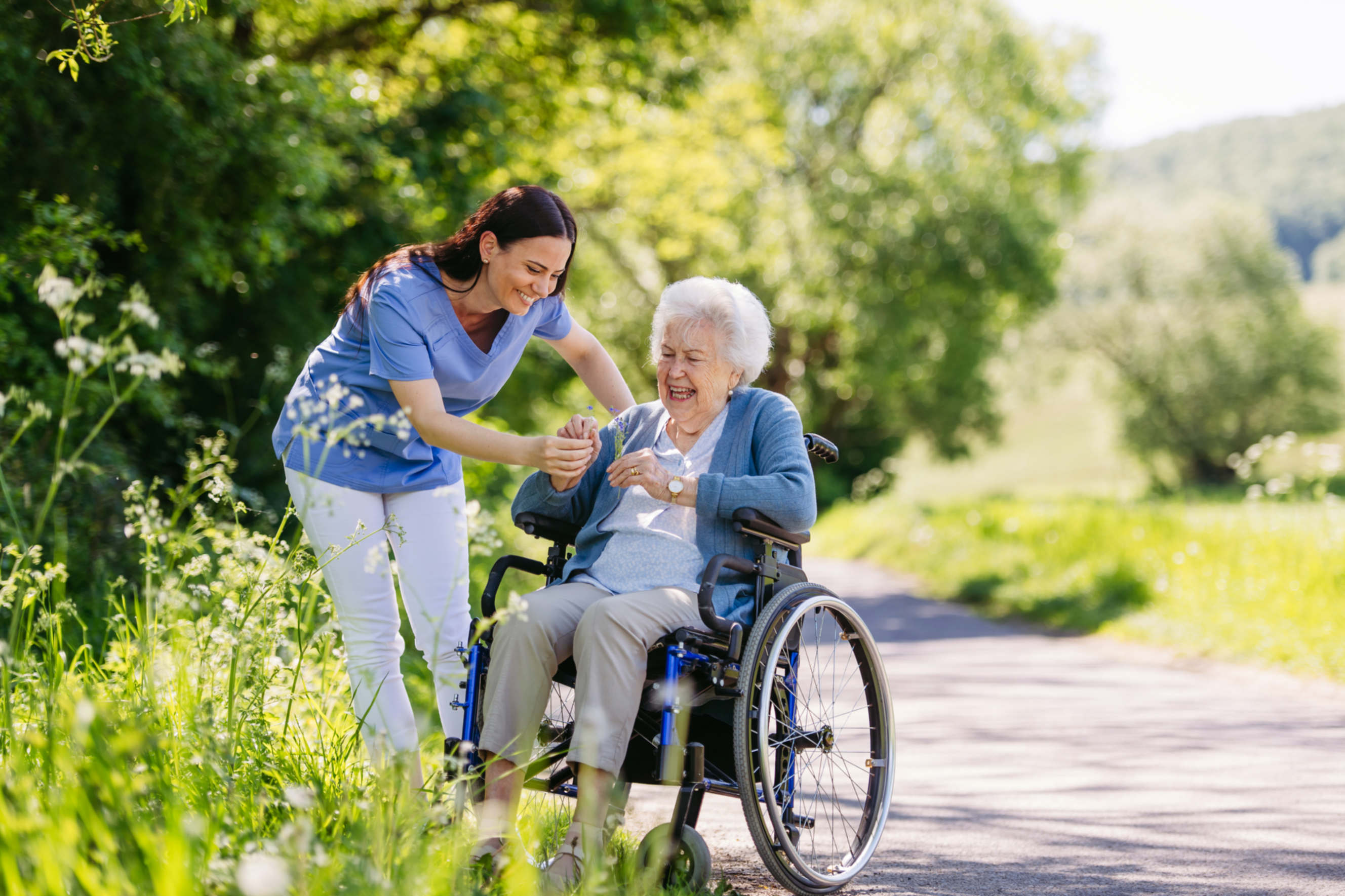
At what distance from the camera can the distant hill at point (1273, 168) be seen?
10350 cm

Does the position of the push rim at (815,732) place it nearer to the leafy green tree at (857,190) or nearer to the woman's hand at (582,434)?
the woman's hand at (582,434)

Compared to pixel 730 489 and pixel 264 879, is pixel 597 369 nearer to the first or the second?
pixel 730 489

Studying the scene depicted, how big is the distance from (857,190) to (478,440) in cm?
1762

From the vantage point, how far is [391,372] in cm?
280

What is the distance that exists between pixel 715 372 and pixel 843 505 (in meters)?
20.3

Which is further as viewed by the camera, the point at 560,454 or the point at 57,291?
the point at 560,454

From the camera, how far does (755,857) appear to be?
336 centimetres

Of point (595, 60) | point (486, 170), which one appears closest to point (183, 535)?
point (486, 170)

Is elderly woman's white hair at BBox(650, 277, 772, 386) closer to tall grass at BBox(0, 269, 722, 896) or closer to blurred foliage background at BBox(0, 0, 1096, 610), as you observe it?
tall grass at BBox(0, 269, 722, 896)

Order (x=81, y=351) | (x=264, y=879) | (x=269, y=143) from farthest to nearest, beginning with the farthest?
(x=269, y=143) < (x=81, y=351) < (x=264, y=879)

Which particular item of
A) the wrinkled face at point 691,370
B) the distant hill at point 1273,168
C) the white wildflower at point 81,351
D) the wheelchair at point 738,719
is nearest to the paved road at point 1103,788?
Answer: the wheelchair at point 738,719

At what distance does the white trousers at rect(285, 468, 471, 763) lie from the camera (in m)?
2.93

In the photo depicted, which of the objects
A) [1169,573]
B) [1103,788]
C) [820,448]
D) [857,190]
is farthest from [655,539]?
[857,190]

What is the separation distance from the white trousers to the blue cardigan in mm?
224
